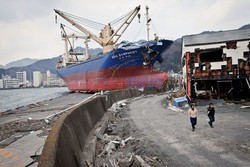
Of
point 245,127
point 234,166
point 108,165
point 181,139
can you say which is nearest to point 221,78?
point 245,127

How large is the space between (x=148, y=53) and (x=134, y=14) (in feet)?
31.6

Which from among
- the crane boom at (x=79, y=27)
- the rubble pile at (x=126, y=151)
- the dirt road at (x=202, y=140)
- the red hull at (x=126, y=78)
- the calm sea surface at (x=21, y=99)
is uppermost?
the crane boom at (x=79, y=27)

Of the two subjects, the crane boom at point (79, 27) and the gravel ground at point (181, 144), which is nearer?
the gravel ground at point (181, 144)

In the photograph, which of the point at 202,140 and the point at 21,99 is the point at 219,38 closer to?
the point at 202,140

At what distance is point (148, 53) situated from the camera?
1622 inches

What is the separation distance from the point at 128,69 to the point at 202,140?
101 feet

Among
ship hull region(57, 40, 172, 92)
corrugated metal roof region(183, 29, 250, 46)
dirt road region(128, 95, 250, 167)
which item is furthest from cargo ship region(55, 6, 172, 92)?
dirt road region(128, 95, 250, 167)

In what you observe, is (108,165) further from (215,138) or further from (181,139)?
(215,138)

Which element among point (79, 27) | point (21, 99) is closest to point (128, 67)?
point (79, 27)

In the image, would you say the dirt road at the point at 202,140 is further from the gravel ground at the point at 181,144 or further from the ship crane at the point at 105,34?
the ship crane at the point at 105,34

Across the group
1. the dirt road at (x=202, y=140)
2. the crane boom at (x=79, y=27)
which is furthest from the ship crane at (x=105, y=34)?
the dirt road at (x=202, y=140)

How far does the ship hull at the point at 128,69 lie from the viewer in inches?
1563

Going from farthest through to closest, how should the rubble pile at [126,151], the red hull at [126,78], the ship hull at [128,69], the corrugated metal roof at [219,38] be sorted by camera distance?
the red hull at [126,78], the ship hull at [128,69], the corrugated metal roof at [219,38], the rubble pile at [126,151]

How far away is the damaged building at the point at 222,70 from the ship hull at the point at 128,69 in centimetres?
1606
